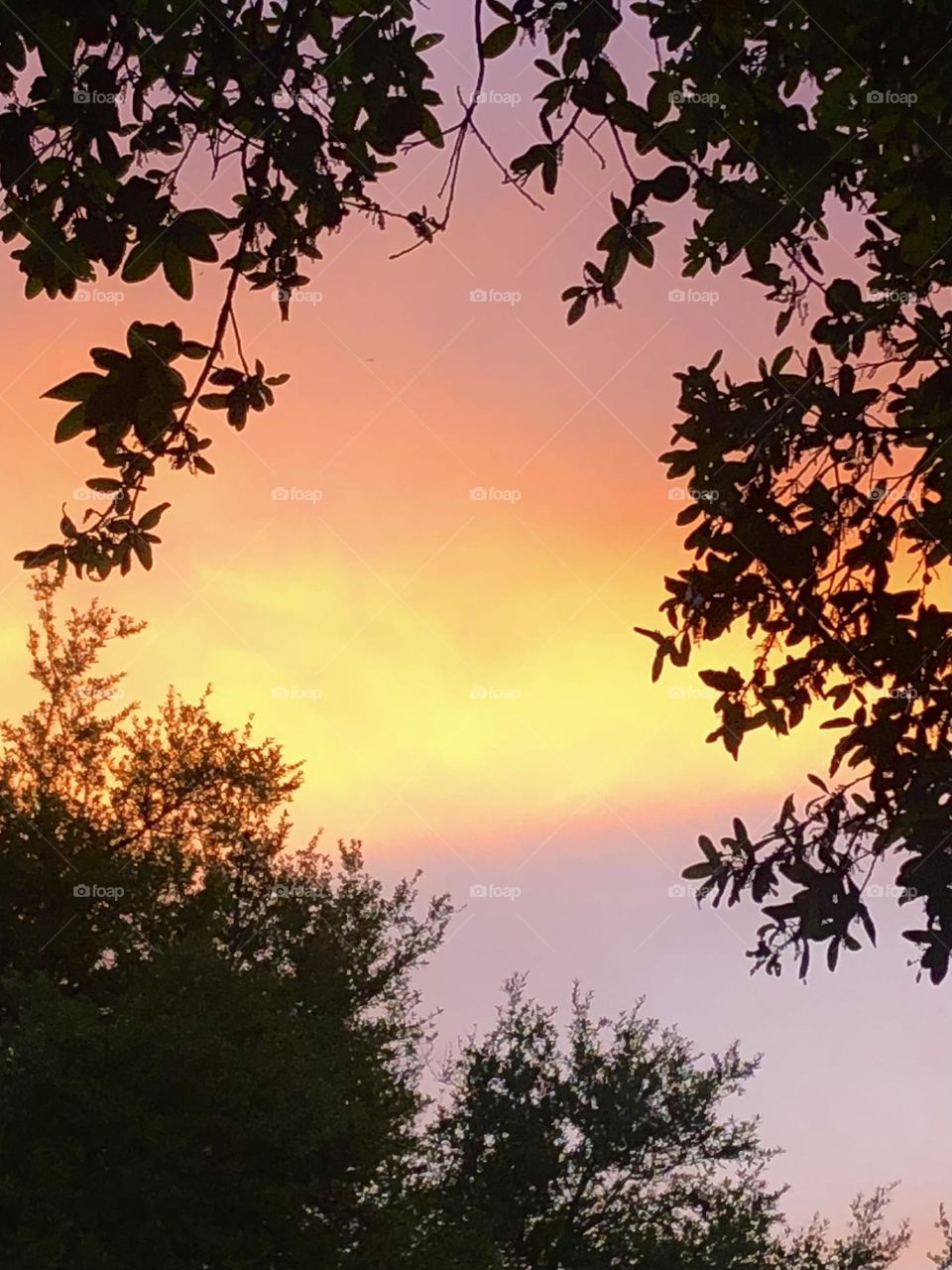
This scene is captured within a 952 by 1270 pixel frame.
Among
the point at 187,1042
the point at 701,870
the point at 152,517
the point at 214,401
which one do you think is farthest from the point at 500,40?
the point at 187,1042

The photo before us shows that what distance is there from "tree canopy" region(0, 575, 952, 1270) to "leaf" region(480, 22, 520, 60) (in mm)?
14303

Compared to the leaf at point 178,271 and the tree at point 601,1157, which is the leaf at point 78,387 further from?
the tree at point 601,1157

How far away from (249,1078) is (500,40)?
15.1m

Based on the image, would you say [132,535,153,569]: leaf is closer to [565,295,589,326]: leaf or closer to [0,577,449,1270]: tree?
[565,295,589,326]: leaf

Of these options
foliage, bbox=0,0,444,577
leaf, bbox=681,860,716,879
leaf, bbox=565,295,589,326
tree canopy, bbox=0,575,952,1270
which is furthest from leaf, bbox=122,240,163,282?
tree canopy, bbox=0,575,952,1270

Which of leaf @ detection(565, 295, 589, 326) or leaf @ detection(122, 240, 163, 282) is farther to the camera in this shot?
leaf @ detection(565, 295, 589, 326)

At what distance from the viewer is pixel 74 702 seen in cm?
2848

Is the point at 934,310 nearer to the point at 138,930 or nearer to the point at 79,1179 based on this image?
the point at 79,1179

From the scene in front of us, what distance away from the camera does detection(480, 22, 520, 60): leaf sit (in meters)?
4.29

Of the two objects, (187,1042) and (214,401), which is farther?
(187,1042)

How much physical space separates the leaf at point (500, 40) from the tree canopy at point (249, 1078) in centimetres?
1430

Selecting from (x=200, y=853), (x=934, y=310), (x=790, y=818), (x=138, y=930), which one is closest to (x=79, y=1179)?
(x=138, y=930)

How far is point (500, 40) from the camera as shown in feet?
14.1

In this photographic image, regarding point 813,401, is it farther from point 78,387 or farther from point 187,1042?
point 187,1042
